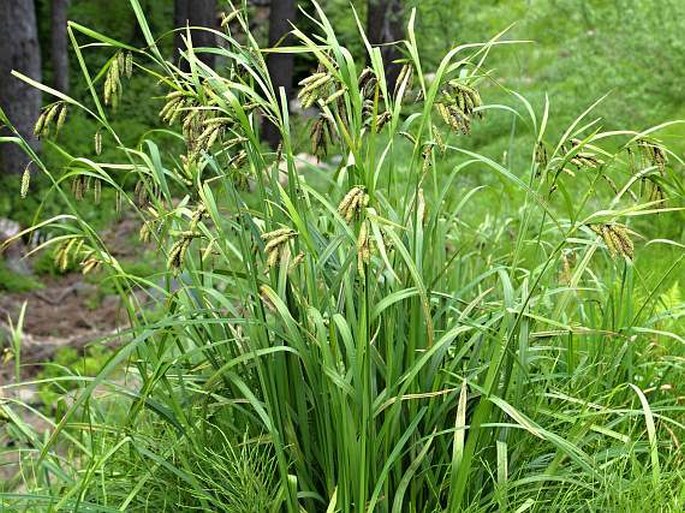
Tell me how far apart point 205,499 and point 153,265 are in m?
7.42

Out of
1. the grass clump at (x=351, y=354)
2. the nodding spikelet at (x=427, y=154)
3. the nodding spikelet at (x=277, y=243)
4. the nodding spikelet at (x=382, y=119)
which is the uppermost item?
the nodding spikelet at (x=382, y=119)

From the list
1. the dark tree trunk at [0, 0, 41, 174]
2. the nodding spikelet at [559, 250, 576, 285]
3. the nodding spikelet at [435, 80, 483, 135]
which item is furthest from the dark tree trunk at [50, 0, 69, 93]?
the nodding spikelet at [435, 80, 483, 135]

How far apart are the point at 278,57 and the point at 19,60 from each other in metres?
3.72

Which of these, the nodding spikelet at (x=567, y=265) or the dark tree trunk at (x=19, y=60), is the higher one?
the nodding spikelet at (x=567, y=265)

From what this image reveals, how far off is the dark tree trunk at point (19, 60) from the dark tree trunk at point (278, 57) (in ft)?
9.62

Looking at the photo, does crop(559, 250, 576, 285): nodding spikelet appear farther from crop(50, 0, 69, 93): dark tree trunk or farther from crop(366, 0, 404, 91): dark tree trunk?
crop(50, 0, 69, 93): dark tree trunk

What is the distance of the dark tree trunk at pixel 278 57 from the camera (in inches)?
518

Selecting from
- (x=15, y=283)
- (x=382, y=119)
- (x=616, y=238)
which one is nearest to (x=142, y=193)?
(x=382, y=119)

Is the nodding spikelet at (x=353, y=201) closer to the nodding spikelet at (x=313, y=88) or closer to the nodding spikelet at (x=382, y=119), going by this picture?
the nodding spikelet at (x=313, y=88)

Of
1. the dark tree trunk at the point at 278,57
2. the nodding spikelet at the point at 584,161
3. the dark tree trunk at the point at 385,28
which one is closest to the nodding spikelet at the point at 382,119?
the nodding spikelet at the point at 584,161

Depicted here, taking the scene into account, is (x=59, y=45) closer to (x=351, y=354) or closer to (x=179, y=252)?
(x=179, y=252)

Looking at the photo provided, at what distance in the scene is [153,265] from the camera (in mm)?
9938

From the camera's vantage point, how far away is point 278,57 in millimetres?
13844

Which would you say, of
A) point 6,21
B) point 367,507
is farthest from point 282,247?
point 6,21
